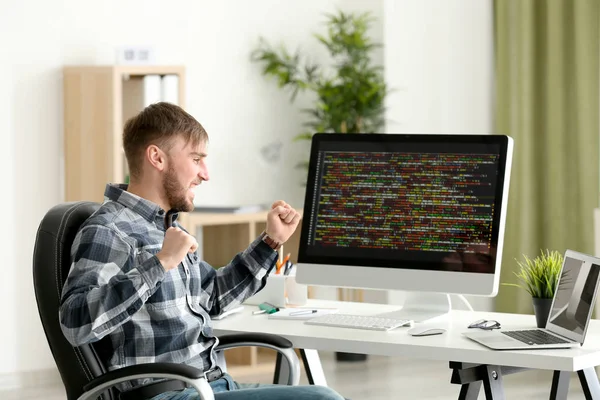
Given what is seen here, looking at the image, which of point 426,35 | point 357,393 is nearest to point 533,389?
point 357,393

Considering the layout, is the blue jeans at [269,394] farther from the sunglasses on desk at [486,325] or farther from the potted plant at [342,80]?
the potted plant at [342,80]

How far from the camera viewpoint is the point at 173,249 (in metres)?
1.97

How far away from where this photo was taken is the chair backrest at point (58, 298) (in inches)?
80.5

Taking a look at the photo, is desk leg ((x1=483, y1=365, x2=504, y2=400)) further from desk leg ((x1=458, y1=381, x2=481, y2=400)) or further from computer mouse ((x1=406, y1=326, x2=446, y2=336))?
computer mouse ((x1=406, y1=326, x2=446, y2=336))

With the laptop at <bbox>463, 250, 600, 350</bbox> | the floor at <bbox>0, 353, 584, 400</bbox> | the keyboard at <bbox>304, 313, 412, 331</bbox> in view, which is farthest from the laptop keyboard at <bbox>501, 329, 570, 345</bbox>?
the floor at <bbox>0, 353, 584, 400</bbox>

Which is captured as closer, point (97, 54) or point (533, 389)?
point (533, 389)

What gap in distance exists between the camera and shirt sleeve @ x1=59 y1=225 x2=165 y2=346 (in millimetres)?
1935

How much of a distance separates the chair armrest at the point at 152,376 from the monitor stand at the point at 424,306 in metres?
0.74

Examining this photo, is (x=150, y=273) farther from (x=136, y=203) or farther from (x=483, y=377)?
(x=483, y=377)

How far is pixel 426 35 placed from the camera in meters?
4.97

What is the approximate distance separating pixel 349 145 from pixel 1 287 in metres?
2.36

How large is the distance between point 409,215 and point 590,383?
616 mm

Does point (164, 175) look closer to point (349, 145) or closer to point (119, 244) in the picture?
point (119, 244)

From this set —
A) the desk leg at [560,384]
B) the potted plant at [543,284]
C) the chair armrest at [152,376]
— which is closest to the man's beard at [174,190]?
the chair armrest at [152,376]
